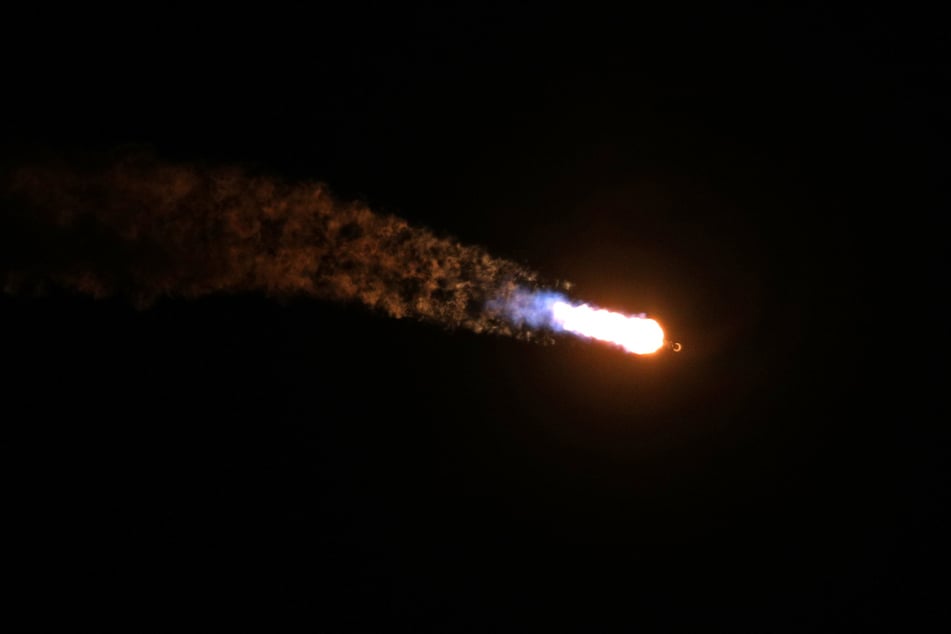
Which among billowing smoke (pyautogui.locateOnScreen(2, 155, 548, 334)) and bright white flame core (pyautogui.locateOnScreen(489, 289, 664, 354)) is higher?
bright white flame core (pyautogui.locateOnScreen(489, 289, 664, 354))

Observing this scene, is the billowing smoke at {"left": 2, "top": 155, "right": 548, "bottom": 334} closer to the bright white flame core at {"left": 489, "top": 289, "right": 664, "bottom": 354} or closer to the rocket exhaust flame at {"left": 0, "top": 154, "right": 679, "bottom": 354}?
the rocket exhaust flame at {"left": 0, "top": 154, "right": 679, "bottom": 354}

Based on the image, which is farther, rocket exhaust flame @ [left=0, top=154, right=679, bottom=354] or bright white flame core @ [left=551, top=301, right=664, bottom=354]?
bright white flame core @ [left=551, top=301, right=664, bottom=354]

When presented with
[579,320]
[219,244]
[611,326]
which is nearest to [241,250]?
[219,244]

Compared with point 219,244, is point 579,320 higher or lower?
higher

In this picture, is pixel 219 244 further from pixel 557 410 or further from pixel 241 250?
pixel 557 410

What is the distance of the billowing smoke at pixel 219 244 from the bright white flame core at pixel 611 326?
2.14ft

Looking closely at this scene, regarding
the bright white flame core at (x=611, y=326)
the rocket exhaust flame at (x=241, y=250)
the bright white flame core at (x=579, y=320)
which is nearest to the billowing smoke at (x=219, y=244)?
the rocket exhaust flame at (x=241, y=250)

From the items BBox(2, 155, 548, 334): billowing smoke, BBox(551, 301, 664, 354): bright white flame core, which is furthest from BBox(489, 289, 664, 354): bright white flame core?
BBox(2, 155, 548, 334): billowing smoke

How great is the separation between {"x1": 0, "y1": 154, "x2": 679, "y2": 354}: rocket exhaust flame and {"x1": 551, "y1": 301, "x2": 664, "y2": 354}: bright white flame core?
0.04ft

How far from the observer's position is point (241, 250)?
7.55 meters

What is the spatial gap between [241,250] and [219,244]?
228mm

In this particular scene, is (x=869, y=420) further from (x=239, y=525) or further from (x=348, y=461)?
(x=239, y=525)

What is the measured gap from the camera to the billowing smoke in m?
7.21

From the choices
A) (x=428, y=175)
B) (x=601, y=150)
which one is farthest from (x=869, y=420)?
(x=428, y=175)
